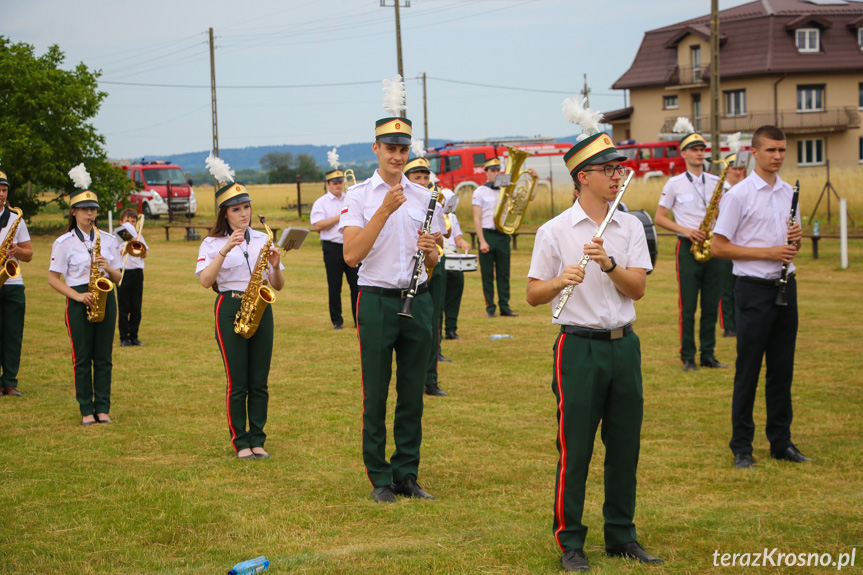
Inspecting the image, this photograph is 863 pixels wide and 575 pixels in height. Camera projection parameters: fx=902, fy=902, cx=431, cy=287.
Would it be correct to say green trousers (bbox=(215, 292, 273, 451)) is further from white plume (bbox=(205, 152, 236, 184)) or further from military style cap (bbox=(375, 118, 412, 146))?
military style cap (bbox=(375, 118, 412, 146))

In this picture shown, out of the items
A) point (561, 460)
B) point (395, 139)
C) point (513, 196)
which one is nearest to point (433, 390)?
point (395, 139)

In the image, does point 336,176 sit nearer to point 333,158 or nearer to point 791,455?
point 333,158

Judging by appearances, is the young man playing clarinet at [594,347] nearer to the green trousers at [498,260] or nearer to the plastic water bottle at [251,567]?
the plastic water bottle at [251,567]

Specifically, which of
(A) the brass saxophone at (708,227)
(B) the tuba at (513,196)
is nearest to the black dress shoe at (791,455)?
(A) the brass saxophone at (708,227)

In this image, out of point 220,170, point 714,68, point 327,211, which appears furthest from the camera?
point 714,68

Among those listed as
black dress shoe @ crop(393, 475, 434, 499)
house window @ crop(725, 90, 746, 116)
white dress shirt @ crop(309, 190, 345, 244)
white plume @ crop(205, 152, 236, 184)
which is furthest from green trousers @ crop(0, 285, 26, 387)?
house window @ crop(725, 90, 746, 116)

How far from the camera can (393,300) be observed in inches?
232

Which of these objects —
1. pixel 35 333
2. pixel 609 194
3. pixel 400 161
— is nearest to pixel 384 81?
pixel 400 161

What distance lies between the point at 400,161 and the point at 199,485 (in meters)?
2.73

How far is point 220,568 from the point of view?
4.90 m

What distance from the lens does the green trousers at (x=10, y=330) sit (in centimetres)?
965

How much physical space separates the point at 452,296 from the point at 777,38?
153 feet

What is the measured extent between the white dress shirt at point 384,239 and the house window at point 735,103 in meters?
51.8

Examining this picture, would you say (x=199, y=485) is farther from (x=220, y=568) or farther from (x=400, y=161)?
(x=400, y=161)
